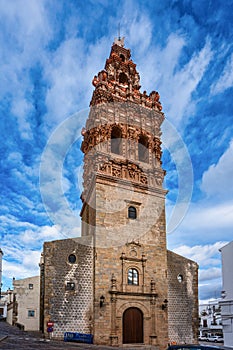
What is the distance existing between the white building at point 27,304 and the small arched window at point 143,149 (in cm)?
1631

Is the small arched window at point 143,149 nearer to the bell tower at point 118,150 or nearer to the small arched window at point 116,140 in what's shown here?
the bell tower at point 118,150

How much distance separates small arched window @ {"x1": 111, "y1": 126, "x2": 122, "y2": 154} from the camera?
26.7 meters

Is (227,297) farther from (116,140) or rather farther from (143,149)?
(116,140)

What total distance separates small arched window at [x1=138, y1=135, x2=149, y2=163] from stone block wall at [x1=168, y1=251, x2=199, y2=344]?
7958 mm

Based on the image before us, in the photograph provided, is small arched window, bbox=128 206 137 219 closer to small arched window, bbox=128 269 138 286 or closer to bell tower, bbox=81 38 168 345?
bell tower, bbox=81 38 168 345

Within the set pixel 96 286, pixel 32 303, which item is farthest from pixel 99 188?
pixel 32 303

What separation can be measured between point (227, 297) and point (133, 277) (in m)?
8.91

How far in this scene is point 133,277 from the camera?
22516mm

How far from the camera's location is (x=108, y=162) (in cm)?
2459

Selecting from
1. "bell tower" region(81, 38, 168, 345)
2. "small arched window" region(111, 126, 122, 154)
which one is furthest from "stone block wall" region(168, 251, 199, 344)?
"small arched window" region(111, 126, 122, 154)

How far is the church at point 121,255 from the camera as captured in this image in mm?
20703

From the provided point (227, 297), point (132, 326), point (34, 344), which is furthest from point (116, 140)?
point (34, 344)

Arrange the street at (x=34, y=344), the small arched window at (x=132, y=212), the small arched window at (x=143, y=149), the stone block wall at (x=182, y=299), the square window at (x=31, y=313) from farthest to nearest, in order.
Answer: the square window at (x=31, y=313) < the small arched window at (x=143, y=149) < the small arched window at (x=132, y=212) < the stone block wall at (x=182, y=299) < the street at (x=34, y=344)

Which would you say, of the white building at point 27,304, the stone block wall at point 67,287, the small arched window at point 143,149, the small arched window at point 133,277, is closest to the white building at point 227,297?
the small arched window at point 133,277
